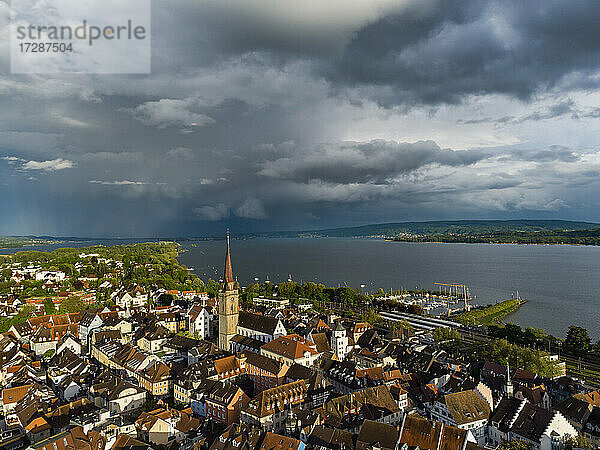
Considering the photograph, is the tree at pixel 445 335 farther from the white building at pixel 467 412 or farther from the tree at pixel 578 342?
the white building at pixel 467 412

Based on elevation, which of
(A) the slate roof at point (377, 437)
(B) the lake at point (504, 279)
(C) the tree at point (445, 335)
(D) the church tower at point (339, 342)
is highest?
(A) the slate roof at point (377, 437)

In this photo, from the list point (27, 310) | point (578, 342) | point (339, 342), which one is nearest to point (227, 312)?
point (339, 342)

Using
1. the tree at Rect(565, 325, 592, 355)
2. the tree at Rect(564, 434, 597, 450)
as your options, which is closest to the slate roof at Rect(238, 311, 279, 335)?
the tree at Rect(564, 434, 597, 450)

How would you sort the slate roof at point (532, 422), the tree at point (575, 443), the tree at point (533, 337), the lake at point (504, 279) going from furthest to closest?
the lake at point (504, 279), the tree at point (533, 337), the slate roof at point (532, 422), the tree at point (575, 443)

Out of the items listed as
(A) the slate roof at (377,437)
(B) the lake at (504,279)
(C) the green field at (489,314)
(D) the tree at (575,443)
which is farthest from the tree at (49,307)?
(D) the tree at (575,443)

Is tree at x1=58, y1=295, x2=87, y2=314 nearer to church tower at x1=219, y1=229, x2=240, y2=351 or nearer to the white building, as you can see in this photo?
church tower at x1=219, y1=229, x2=240, y2=351

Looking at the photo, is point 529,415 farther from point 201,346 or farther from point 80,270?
point 80,270
